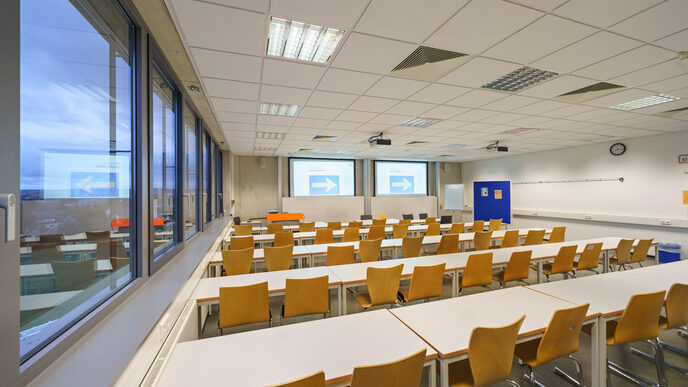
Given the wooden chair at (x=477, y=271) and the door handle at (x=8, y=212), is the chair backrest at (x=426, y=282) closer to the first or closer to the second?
the wooden chair at (x=477, y=271)

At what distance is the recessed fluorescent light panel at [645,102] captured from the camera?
12.6ft

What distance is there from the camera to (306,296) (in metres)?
2.37

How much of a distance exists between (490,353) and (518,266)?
8.23 ft

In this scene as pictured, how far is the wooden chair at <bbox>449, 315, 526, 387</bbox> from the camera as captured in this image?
1433 millimetres

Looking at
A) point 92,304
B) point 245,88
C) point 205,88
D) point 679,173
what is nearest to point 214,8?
point 245,88

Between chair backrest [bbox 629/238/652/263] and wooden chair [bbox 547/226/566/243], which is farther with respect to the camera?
wooden chair [bbox 547/226/566/243]

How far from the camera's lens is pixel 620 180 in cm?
690

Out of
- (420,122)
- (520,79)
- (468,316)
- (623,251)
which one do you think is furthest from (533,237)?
(468,316)

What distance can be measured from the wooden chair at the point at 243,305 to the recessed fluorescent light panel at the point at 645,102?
5.89 metres

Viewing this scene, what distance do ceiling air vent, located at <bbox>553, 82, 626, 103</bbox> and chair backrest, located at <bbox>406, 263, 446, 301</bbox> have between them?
3.23 meters

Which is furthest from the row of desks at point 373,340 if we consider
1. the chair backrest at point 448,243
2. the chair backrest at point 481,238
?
the chair backrest at point 481,238

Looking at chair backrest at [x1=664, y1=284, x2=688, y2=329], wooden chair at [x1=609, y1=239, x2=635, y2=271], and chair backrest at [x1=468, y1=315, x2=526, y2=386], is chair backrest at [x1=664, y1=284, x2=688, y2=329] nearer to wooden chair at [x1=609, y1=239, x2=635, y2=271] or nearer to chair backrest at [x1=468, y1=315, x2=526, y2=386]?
chair backrest at [x1=468, y1=315, x2=526, y2=386]

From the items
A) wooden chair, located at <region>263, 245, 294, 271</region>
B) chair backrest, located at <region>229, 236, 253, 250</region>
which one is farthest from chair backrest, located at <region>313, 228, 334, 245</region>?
wooden chair, located at <region>263, 245, 294, 271</region>

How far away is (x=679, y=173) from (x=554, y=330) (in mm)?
7778
